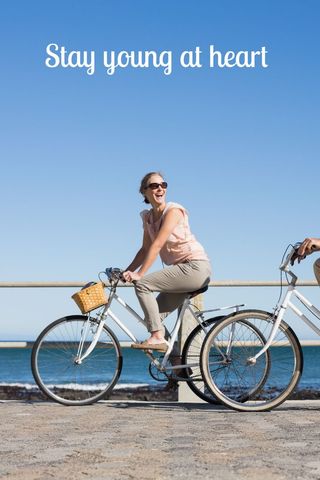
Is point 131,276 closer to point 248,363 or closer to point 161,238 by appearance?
point 161,238

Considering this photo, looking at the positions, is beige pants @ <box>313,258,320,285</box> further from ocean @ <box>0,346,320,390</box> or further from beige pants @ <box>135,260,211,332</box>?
ocean @ <box>0,346,320,390</box>

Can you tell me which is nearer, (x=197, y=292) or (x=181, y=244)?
(x=181, y=244)

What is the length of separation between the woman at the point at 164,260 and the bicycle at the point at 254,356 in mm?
404

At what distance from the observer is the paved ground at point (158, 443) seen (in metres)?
3.36

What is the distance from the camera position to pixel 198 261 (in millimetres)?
5949

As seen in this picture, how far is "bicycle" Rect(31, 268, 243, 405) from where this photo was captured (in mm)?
6066

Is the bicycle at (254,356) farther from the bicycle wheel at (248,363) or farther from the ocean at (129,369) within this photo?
the ocean at (129,369)


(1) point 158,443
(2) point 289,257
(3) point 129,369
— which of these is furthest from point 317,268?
(3) point 129,369

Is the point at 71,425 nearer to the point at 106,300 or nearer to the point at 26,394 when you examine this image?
the point at 106,300

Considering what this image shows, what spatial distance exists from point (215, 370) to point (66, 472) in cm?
250

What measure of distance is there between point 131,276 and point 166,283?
0.24 m

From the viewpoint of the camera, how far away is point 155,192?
598 centimetres

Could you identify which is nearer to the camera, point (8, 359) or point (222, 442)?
point (222, 442)

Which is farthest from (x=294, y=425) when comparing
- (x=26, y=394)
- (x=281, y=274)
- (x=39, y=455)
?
(x=26, y=394)
